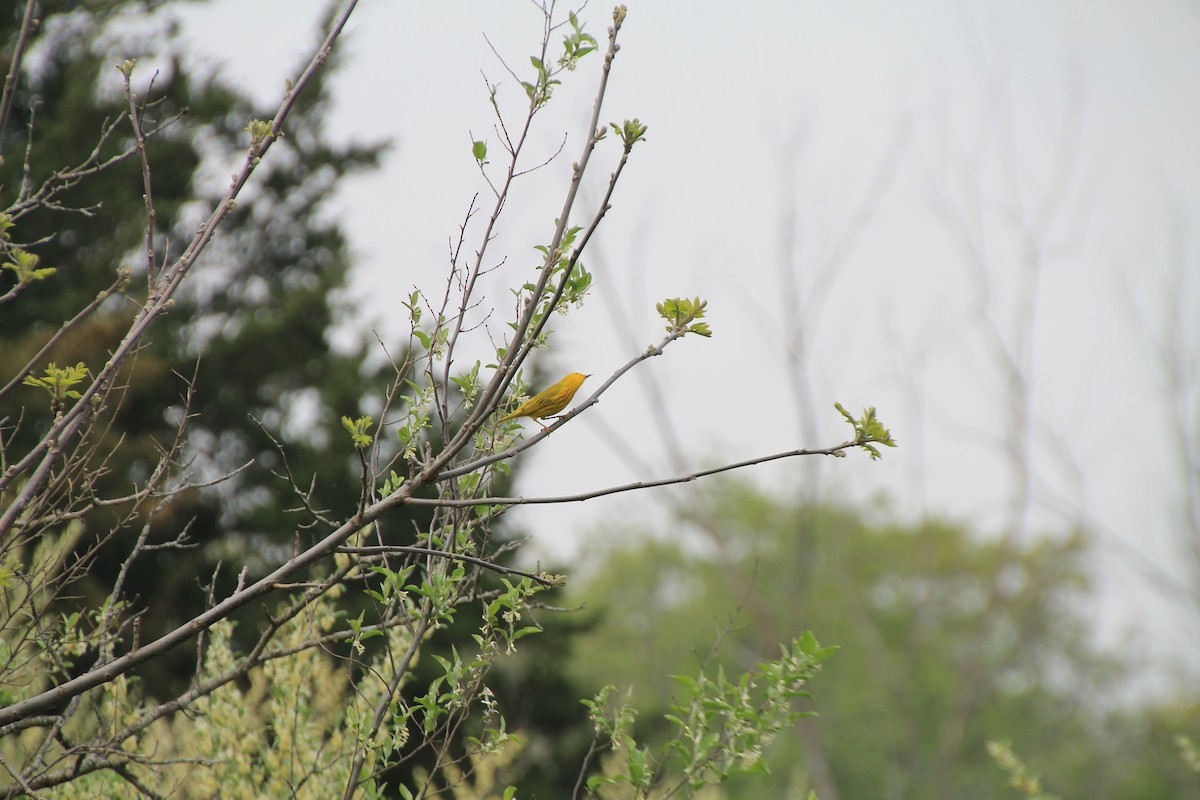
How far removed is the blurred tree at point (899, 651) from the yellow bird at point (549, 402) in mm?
23078

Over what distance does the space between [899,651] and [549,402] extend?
1252 inches

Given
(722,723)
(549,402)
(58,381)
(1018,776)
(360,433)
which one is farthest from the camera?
(1018,776)

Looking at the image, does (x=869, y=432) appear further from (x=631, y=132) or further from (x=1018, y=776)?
(x=1018, y=776)

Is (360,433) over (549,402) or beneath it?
beneath

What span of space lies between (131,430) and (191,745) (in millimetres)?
8393

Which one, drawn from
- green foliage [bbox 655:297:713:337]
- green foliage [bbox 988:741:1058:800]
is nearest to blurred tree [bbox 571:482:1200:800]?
green foliage [bbox 988:741:1058:800]

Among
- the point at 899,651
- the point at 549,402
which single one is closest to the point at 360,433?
the point at 549,402

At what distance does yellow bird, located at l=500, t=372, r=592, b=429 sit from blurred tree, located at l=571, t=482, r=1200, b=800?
909 inches

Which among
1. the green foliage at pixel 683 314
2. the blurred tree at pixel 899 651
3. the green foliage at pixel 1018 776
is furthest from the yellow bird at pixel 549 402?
the blurred tree at pixel 899 651

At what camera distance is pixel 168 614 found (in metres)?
10.2

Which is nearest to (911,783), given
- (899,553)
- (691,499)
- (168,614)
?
(899,553)

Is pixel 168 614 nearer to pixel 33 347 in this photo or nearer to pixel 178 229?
pixel 33 347

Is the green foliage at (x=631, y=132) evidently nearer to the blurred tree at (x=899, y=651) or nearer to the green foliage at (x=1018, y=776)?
the green foliage at (x=1018, y=776)

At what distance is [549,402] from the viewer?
2.46 metres
